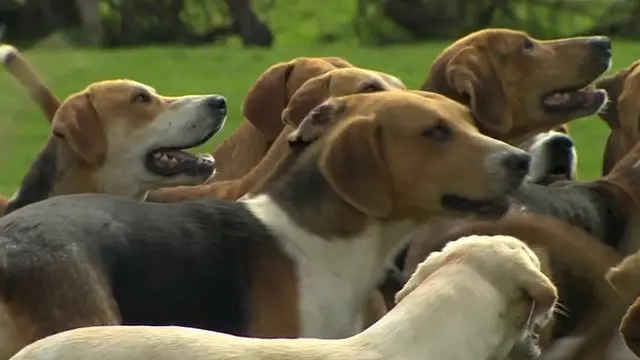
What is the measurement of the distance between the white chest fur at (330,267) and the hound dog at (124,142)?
1.52m

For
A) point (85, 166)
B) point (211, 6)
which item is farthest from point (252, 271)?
point (211, 6)

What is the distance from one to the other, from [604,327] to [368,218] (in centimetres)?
112

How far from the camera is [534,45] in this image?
754cm

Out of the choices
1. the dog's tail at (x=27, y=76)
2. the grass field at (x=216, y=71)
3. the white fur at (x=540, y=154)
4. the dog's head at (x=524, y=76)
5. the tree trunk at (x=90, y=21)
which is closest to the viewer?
the dog's head at (x=524, y=76)

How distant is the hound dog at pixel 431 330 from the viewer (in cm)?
422

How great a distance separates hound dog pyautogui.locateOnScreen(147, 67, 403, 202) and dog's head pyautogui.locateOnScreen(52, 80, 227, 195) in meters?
0.20

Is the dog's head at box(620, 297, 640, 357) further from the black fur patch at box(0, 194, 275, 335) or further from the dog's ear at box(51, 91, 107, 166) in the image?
the dog's ear at box(51, 91, 107, 166)

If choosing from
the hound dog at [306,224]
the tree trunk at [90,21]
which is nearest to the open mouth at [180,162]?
the hound dog at [306,224]

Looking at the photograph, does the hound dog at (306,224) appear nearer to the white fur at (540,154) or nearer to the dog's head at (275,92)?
the dog's head at (275,92)

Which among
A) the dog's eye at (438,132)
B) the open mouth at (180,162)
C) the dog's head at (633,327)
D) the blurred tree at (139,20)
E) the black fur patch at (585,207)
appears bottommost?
the blurred tree at (139,20)

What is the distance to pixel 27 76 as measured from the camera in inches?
313

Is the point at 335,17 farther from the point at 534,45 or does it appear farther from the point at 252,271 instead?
the point at 252,271

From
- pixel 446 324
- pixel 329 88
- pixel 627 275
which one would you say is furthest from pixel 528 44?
pixel 446 324

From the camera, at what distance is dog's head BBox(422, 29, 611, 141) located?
728cm
